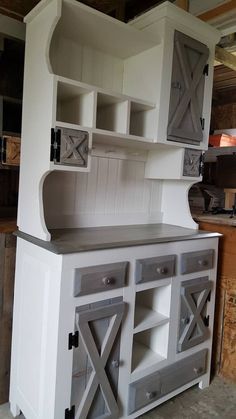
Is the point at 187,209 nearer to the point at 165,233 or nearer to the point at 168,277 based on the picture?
the point at 165,233

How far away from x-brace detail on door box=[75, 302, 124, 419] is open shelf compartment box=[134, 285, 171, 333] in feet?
0.67

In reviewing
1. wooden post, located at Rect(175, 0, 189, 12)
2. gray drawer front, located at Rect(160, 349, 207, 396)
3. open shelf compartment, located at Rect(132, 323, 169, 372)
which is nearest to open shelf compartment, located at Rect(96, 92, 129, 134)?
wooden post, located at Rect(175, 0, 189, 12)

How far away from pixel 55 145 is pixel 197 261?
3.42ft

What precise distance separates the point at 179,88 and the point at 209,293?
4.02 feet

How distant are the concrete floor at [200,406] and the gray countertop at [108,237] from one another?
3.15ft

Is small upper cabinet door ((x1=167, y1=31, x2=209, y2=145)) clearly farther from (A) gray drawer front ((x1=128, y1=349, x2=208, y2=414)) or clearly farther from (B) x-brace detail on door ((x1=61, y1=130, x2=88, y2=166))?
(A) gray drawer front ((x1=128, y1=349, x2=208, y2=414))

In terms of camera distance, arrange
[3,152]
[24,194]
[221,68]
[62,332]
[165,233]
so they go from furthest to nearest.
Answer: [221,68], [165,233], [3,152], [24,194], [62,332]

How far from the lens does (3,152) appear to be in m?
1.73

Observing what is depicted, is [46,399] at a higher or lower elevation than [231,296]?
lower

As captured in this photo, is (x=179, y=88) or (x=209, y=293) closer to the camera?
(x=179, y=88)

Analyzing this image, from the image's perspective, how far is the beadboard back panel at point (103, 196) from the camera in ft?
5.93

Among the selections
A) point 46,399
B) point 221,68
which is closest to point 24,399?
point 46,399

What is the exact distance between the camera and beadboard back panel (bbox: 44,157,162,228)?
5.93 feet

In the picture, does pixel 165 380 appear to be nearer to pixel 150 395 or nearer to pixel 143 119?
pixel 150 395
